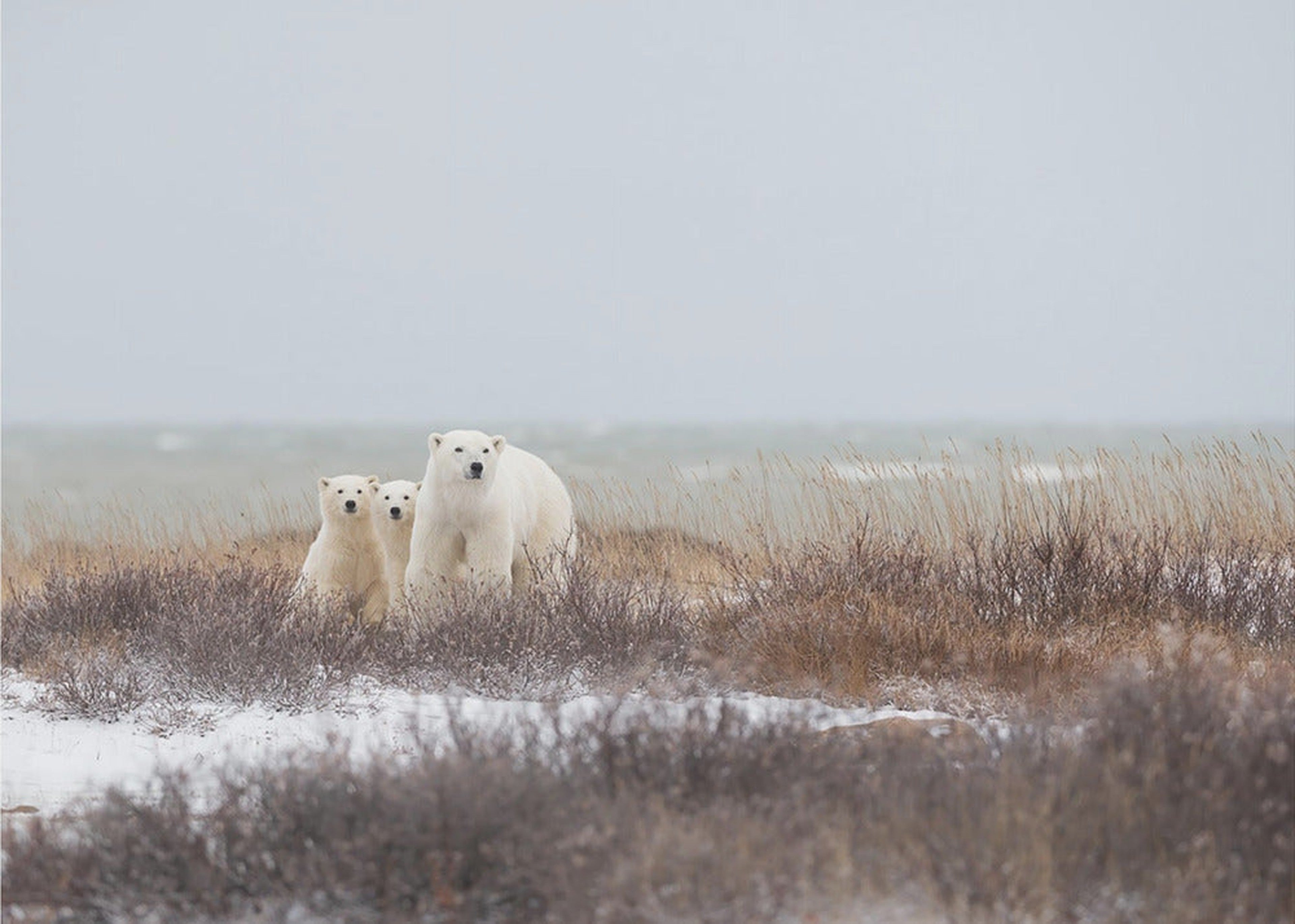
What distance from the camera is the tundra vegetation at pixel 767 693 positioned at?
2947 millimetres

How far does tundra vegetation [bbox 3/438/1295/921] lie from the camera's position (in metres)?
2.95

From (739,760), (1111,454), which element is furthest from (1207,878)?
(1111,454)

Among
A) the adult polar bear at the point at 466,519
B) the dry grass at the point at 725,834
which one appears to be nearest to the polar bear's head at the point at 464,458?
the adult polar bear at the point at 466,519

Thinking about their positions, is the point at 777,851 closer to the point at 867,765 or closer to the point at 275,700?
the point at 867,765

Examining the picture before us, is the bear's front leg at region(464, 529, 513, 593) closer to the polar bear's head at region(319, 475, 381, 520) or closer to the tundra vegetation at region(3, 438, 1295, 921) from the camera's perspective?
the tundra vegetation at region(3, 438, 1295, 921)

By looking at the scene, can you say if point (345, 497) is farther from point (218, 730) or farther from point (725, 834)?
point (725, 834)

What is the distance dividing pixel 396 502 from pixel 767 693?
2733mm

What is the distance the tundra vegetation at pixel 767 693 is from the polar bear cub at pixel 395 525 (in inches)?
24.8

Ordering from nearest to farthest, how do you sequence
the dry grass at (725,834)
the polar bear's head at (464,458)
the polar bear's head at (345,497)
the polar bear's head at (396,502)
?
the dry grass at (725,834) → the polar bear's head at (464,458) → the polar bear's head at (345,497) → the polar bear's head at (396,502)

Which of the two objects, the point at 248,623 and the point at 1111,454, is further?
the point at 1111,454

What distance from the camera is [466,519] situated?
689cm

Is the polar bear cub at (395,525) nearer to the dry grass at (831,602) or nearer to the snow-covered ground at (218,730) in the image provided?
the dry grass at (831,602)

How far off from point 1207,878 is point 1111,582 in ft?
14.1

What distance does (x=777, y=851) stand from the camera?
290 cm
